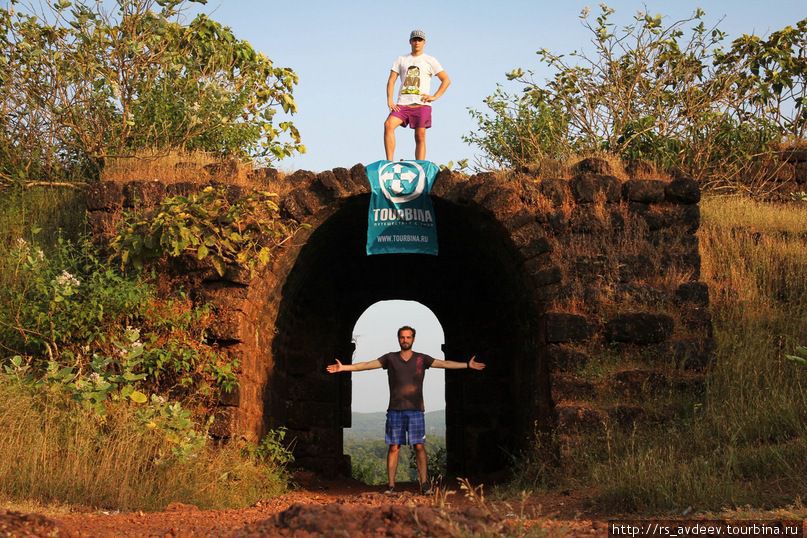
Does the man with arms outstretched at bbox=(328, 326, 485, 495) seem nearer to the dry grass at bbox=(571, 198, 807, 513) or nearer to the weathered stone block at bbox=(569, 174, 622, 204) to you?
the dry grass at bbox=(571, 198, 807, 513)

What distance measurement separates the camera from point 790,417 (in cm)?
712

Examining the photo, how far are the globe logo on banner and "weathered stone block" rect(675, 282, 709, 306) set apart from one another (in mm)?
2616

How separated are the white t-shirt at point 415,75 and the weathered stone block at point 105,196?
9.75 ft

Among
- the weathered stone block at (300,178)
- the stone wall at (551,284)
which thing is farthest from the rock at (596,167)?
the weathered stone block at (300,178)

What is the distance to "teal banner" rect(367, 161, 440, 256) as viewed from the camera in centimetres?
909

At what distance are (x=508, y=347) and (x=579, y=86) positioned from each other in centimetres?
458

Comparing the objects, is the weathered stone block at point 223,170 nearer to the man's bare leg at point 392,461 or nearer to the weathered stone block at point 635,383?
the man's bare leg at point 392,461

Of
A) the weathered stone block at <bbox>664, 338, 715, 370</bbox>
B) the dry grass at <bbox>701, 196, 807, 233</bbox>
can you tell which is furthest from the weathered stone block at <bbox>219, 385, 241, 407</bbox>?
the dry grass at <bbox>701, 196, 807, 233</bbox>

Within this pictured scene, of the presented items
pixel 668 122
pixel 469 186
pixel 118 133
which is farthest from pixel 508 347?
pixel 118 133

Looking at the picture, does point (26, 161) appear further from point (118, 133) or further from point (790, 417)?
point (790, 417)

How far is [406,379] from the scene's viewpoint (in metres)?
8.39

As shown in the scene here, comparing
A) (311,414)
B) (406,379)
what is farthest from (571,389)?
(311,414)

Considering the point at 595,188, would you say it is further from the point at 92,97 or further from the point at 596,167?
the point at 92,97

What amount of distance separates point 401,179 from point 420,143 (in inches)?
27.6
